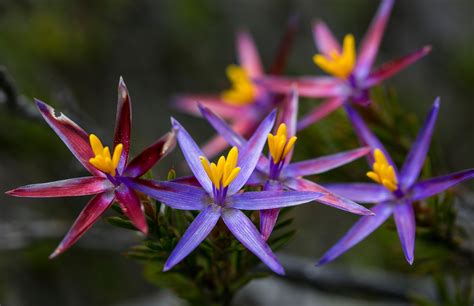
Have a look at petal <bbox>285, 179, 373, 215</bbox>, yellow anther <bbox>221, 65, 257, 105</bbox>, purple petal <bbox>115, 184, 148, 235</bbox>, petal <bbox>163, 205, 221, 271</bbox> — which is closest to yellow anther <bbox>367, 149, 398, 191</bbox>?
petal <bbox>285, 179, 373, 215</bbox>

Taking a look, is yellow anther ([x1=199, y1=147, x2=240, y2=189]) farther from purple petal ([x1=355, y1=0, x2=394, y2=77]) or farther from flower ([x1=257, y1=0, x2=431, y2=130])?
purple petal ([x1=355, y1=0, x2=394, y2=77])

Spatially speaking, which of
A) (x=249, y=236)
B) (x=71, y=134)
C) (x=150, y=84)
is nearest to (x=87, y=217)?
(x=71, y=134)

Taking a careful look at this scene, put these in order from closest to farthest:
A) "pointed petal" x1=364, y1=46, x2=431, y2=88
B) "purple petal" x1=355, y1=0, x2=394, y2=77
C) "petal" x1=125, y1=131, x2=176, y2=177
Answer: "petal" x1=125, y1=131, x2=176, y2=177 → "pointed petal" x1=364, y1=46, x2=431, y2=88 → "purple petal" x1=355, y1=0, x2=394, y2=77

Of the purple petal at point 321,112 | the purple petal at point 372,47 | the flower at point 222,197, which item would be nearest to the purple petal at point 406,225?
the flower at point 222,197

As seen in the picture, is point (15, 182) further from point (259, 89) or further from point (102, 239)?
point (259, 89)

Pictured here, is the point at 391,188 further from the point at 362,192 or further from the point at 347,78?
the point at 347,78

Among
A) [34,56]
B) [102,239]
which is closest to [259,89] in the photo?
[102,239]

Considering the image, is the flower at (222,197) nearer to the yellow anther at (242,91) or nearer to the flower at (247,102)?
the flower at (247,102)
